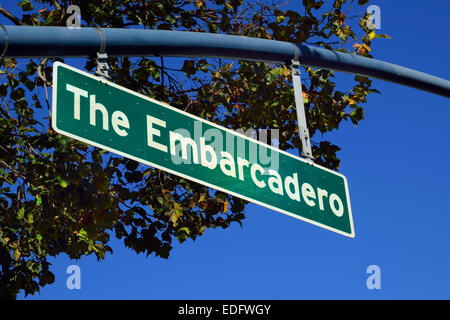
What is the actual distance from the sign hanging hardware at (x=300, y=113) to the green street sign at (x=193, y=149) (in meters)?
0.12

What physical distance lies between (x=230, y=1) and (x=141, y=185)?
3.14 m

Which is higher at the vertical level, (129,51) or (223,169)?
(129,51)

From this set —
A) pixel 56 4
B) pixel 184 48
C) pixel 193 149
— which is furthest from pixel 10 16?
pixel 193 149

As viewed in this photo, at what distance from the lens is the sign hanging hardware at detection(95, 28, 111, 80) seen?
3.91m

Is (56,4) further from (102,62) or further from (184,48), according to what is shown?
(102,62)

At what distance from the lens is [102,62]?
13.0ft

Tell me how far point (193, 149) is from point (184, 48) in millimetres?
775

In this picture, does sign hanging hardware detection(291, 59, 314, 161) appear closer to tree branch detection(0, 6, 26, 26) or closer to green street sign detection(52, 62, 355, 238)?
green street sign detection(52, 62, 355, 238)

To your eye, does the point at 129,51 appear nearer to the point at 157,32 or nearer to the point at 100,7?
the point at 157,32

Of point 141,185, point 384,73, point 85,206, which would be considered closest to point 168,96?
point 141,185

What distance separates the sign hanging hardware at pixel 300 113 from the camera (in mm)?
4777

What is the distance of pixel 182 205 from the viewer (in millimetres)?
10031

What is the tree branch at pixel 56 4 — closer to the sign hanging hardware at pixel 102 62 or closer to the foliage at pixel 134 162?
the foliage at pixel 134 162

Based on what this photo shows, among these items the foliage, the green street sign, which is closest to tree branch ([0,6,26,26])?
the foliage
